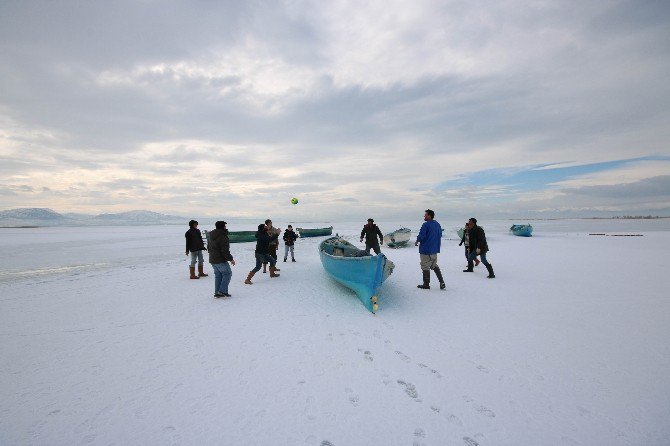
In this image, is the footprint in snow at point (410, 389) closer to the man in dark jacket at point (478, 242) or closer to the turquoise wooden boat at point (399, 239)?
the man in dark jacket at point (478, 242)

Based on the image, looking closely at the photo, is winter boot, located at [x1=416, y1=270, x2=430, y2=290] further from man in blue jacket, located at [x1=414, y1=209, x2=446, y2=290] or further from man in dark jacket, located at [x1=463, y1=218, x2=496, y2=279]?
man in dark jacket, located at [x1=463, y1=218, x2=496, y2=279]

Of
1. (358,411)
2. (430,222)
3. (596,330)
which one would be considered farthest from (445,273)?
(358,411)

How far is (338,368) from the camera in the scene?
4.45 m

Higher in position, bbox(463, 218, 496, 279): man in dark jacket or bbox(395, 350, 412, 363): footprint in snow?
bbox(463, 218, 496, 279): man in dark jacket

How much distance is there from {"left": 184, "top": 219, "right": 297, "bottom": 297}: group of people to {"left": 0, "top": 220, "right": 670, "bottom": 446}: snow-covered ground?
2.50 feet

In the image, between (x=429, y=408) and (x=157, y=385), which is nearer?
(x=429, y=408)

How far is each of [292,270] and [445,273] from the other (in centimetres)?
661

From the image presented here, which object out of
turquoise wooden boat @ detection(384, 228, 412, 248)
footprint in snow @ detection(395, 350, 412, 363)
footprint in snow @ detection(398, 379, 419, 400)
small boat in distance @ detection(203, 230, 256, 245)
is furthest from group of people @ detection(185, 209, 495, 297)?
small boat in distance @ detection(203, 230, 256, 245)

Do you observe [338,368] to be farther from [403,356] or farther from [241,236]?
[241,236]

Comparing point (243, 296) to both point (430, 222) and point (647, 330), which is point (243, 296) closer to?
point (430, 222)

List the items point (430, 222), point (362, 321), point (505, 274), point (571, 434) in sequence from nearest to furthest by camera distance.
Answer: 1. point (571, 434)
2. point (362, 321)
3. point (430, 222)
4. point (505, 274)

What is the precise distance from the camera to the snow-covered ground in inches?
126

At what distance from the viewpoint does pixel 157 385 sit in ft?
13.1

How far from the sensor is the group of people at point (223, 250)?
7.87 meters
